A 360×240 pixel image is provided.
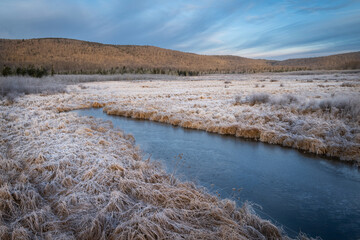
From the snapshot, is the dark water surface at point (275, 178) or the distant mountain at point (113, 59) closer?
the dark water surface at point (275, 178)

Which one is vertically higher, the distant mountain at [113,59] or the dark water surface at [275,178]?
the distant mountain at [113,59]

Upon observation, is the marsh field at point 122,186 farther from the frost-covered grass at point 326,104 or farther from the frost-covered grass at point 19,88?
the frost-covered grass at point 19,88

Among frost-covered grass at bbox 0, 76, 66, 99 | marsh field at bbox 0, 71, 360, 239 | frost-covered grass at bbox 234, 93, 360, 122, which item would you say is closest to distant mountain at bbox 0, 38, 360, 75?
frost-covered grass at bbox 0, 76, 66, 99

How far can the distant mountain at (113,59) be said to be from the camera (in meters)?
83.1

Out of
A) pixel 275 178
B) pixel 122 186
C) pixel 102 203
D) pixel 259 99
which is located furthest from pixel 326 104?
pixel 102 203

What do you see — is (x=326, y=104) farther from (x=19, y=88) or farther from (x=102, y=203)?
(x=19, y=88)

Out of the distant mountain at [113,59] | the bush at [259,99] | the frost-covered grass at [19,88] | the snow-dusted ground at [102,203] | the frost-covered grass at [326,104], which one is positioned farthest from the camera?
the distant mountain at [113,59]

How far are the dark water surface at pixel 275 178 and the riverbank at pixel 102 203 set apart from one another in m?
1.05

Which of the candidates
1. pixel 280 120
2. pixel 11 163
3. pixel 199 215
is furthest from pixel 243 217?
pixel 280 120

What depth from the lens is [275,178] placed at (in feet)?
21.9

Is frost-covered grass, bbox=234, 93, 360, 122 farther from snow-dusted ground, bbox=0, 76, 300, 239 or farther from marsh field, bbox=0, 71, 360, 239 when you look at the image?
snow-dusted ground, bbox=0, 76, 300, 239

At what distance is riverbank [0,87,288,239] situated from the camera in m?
3.65

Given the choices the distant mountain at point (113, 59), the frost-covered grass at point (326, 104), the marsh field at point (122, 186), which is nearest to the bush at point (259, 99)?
the frost-covered grass at point (326, 104)

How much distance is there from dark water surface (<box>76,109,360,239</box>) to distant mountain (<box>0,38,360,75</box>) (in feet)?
219
